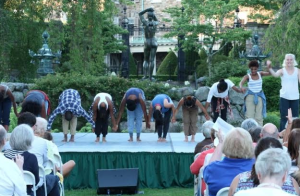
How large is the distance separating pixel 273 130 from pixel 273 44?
14.8m

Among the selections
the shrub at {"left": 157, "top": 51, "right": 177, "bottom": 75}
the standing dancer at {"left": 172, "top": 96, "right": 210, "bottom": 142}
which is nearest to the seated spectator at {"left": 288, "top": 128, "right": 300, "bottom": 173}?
the standing dancer at {"left": 172, "top": 96, "right": 210, "bottom": 142}

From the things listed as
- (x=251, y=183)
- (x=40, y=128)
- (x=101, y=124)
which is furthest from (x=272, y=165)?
(x=101, y=124)

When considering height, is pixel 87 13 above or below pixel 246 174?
above

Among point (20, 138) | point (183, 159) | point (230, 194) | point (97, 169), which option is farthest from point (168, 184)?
point (230, 194)

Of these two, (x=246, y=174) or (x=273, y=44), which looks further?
(x=273, y=44)

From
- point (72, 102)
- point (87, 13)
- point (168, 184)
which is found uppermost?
point (87, 13)

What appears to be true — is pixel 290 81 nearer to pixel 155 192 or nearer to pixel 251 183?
pixel 155 192

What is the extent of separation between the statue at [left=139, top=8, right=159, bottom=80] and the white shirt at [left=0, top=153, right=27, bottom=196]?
13.9 meters

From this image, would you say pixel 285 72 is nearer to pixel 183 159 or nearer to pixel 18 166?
pixel 183 159

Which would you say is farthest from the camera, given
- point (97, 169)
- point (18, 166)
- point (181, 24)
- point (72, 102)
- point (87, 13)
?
point (181, 24)

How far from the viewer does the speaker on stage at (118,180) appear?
10.6 m

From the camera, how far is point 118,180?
10.7 meters

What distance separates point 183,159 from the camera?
451 inches

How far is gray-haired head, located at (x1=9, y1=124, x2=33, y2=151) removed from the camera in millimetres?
6797
